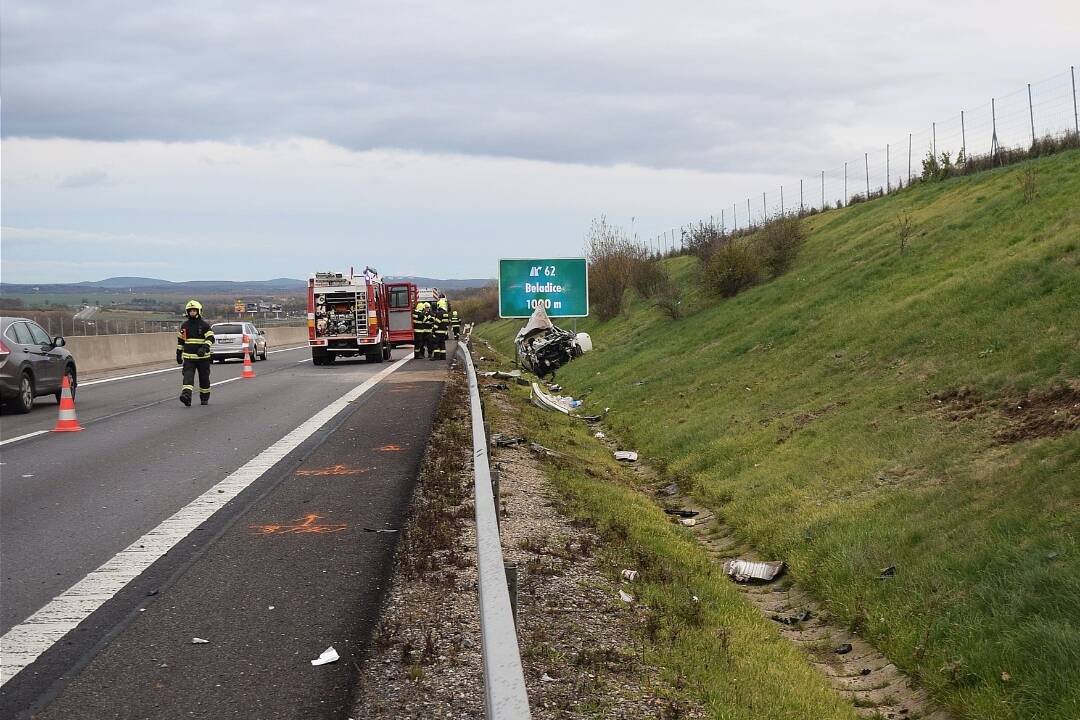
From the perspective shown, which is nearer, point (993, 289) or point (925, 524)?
point (925, 524)

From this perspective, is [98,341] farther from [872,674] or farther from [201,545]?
[872,674]

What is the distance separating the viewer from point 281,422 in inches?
622

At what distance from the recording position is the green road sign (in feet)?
99.6

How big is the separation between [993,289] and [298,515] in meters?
9.51

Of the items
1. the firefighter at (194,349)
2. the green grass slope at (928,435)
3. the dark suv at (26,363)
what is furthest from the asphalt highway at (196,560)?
the green grass slope at (928,435)

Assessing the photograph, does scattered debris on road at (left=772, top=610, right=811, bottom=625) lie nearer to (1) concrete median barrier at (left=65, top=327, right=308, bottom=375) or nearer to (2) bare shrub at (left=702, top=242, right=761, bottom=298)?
(2) bare shrub at (left=702, top=242, right=761, bottom=298)

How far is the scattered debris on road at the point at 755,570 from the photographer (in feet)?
29.0

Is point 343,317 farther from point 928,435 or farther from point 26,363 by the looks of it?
point 928,435

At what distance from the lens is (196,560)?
23.7 ft

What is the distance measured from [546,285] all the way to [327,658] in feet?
83.6

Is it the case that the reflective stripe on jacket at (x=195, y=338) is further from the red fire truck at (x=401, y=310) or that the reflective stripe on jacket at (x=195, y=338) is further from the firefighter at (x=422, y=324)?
the red fire truck at (x=401, y=310)

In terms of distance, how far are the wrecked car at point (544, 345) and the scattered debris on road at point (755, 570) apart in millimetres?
20789

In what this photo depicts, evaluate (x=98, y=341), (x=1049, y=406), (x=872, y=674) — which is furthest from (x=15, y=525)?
(x=98, y=341)

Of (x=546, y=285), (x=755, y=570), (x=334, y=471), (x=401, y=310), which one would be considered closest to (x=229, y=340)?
(x=401, y=310)
